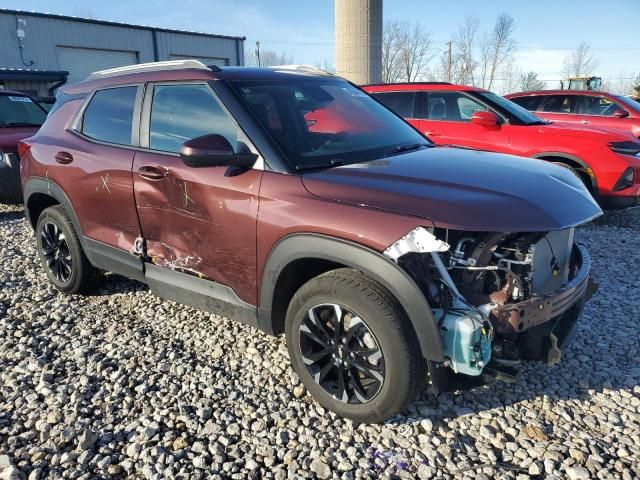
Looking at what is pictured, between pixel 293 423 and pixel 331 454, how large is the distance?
31 centimetres

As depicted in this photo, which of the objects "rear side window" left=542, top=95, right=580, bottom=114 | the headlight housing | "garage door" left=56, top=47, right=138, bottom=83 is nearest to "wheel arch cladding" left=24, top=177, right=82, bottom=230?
the headlight housing

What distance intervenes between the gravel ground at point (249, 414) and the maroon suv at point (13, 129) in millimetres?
4174

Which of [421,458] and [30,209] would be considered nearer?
[421,458]

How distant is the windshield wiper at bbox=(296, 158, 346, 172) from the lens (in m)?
2.80

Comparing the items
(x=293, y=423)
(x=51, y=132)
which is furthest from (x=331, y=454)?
(x=51, y=132)

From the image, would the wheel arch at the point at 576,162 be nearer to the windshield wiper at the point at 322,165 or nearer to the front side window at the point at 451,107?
the front side window at the point at 451,107

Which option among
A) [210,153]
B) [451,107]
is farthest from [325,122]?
→ [451,107]

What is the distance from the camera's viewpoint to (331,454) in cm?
250

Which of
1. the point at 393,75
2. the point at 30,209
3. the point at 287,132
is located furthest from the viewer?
the point at 393,75

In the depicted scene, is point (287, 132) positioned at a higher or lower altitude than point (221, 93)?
lower

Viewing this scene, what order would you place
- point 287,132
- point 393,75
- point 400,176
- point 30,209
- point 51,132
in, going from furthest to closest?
point 393,75 < point 30,209 < point 51,132 < point 287,132 < point 400,176

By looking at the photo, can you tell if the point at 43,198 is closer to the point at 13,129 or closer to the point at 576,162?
the point at 13,129

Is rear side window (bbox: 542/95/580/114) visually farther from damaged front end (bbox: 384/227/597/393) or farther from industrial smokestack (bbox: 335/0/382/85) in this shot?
industrial smokestack (bbox: 335/0/382/85)

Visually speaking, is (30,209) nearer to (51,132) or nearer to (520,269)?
(51,132)
